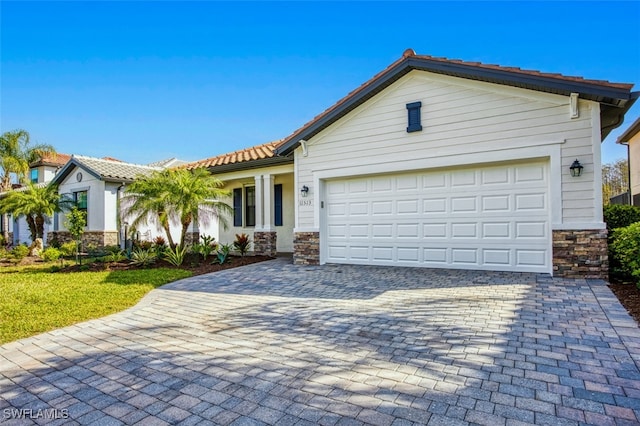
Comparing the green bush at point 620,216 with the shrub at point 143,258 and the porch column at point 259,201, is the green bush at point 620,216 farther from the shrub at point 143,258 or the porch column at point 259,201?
the shrub at point 143,258

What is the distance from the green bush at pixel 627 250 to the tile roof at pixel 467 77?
2527 mm

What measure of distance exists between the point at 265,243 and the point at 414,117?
6.93 meters

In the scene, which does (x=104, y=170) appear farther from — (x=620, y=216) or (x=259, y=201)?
(x=620, y=216)

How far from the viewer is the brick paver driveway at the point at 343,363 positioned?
2.57 m

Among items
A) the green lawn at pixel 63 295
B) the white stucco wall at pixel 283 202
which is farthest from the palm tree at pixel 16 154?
the white stucco wall at pixel 283 202

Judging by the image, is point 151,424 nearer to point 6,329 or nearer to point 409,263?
point 6,329

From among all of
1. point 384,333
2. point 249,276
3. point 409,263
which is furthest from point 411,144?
point 384,333

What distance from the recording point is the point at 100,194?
15.5m

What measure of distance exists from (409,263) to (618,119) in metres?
5.57

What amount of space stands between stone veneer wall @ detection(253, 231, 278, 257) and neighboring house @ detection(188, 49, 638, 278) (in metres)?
2.49

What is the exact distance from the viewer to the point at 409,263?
9.17 m

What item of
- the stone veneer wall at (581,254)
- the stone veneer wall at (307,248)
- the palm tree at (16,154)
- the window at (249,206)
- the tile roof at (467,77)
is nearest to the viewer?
the tile roof at (467,77)

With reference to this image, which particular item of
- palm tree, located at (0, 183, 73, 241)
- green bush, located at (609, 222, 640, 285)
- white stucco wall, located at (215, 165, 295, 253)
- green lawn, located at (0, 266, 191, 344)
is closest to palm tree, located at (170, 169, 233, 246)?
white stucco wall, located at (215, 165, 295, 253)

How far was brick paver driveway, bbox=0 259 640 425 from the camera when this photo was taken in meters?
2.57
